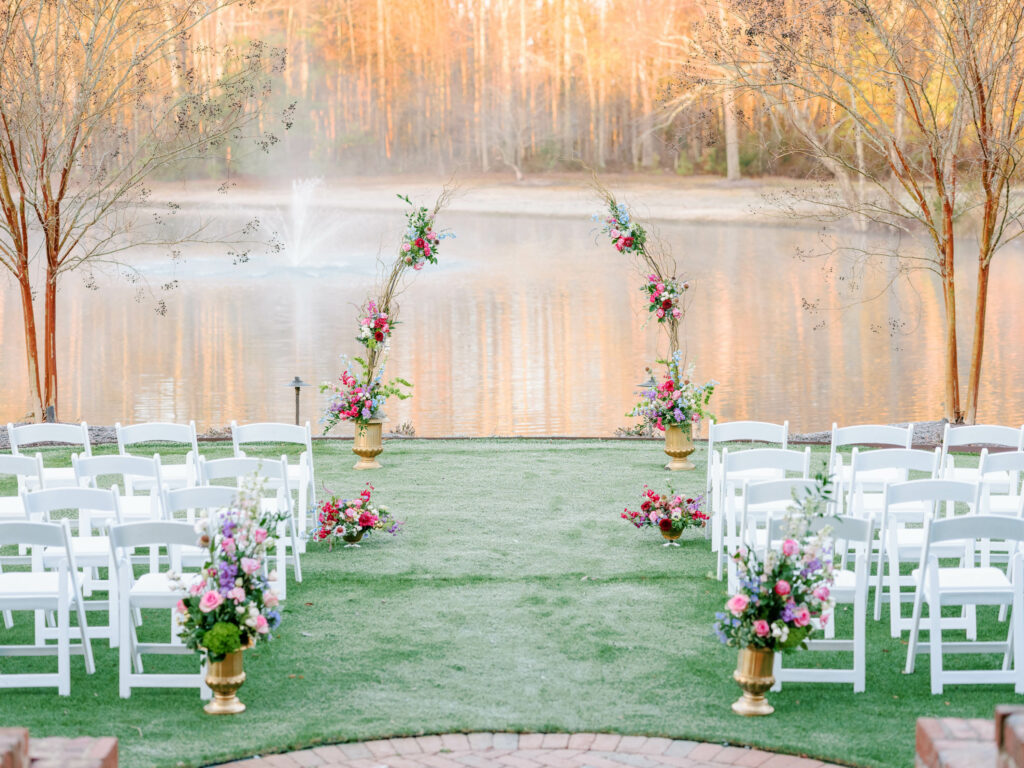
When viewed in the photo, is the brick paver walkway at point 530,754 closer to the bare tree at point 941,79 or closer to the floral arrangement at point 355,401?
the floral arrangement at point 355,401

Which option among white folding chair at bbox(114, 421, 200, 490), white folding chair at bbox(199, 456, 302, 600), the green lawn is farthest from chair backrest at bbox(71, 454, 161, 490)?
white folding chair at bbox(114, 421, 200, 490)

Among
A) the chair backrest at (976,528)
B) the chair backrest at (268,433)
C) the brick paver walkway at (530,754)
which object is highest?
the chair backrest at (268,433)

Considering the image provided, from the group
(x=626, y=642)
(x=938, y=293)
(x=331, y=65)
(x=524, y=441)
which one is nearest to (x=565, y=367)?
(x=524, y=441)

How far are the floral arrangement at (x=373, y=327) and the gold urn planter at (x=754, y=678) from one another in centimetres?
706

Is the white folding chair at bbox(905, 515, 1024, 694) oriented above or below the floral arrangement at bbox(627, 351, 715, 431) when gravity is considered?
below

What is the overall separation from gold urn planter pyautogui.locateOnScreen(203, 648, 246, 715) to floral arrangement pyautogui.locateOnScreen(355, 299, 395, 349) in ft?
21.9

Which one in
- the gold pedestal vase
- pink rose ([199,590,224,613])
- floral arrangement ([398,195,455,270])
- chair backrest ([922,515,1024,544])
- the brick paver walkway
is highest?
floral arrangement ([398,195,455,270])

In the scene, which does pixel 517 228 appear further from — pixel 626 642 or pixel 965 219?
pixel 626 642

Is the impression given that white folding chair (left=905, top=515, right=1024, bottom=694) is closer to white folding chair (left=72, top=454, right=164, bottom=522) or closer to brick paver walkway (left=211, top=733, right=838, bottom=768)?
brick paver walkway (left=211, top=733, right=838, bottom=768)

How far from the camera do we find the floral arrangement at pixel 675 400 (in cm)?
1152

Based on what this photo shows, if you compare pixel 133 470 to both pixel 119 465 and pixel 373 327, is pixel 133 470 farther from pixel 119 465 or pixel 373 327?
pixel 373 327

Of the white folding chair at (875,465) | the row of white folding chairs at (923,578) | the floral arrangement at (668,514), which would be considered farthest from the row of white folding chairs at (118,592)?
the white folding chair at (875,465)

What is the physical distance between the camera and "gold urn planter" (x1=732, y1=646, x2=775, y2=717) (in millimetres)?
5535

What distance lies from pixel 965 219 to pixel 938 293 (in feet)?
19.9
